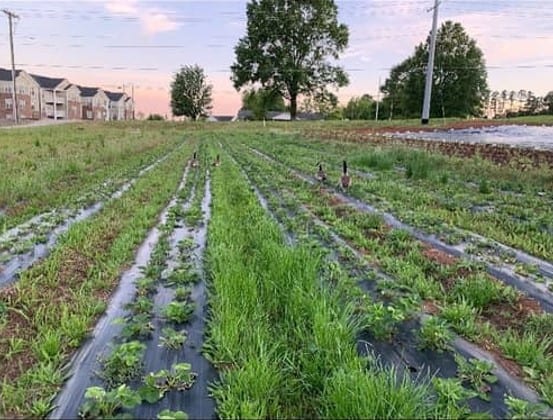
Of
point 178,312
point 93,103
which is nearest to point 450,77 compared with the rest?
point 178,312

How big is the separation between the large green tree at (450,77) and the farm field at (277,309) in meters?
43.2

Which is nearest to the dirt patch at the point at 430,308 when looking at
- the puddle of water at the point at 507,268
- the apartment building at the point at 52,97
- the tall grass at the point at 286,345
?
the tall grass at the point at 286,345

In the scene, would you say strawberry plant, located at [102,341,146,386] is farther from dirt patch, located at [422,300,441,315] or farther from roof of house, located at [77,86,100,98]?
roof of house, located at [77,86,100,98]

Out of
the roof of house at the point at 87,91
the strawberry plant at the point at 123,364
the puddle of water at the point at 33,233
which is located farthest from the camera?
the roof of house at the point at 87,91

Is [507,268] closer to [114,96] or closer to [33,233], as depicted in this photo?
[33,233]

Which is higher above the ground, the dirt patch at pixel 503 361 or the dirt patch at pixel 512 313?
the dirt patch at pixel 512 313

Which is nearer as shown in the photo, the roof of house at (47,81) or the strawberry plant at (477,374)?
the strawberry plant at (477,374)

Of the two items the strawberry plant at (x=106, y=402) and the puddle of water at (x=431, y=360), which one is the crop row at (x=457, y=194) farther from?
the strawberry plant at (x=106, y=402)

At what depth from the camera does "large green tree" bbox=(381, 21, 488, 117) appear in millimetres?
44438

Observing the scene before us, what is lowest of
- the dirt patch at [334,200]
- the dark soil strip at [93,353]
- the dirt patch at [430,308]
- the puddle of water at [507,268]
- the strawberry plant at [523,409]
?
the dark soil strip at [93,353]

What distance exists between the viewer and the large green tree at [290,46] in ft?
124

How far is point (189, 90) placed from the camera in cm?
5538

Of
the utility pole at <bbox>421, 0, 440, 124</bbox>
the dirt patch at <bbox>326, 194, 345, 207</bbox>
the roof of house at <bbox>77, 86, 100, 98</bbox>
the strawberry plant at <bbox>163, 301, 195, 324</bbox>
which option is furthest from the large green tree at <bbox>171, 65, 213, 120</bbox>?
the strawberry plant at <bbox>163, 301, 195, 324</bbox>

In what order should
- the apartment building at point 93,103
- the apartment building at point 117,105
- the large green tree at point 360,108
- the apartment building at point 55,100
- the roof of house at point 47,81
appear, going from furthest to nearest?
the apartment building at point 117,105
the apartment building at point 93,103
the roof of house at point 47,81
the large green tree at point 360,108
the apartment building at point 55,100
